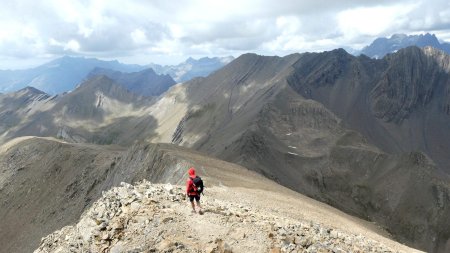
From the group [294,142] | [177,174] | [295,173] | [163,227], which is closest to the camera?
[163,227]

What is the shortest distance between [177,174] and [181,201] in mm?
32340

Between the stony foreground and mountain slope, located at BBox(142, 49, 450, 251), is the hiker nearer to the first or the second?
the stony foreground

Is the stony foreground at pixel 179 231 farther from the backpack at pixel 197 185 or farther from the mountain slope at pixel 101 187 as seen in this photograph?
the backpack at pixel 197 185

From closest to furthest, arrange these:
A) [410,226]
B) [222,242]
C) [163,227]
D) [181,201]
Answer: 1. [222,242]
2. [163,227]
3. [181,201]
4. [410,226]

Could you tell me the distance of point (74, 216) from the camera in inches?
3027

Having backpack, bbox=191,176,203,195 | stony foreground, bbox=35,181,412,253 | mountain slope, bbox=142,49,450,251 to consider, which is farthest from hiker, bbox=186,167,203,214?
mountain slope, bbox=142,49,450,251

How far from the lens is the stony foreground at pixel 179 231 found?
73.4 ft

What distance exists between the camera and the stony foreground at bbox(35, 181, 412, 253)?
22359 mm

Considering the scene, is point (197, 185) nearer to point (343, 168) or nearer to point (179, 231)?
point (179, 231)

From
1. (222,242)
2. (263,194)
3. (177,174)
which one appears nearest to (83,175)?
(177,174)

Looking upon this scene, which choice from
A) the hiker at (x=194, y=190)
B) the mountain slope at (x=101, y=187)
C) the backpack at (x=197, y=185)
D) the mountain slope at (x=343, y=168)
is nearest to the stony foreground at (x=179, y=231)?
the mountain slope at (x=101, y=187)

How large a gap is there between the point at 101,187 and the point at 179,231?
62.3 metres

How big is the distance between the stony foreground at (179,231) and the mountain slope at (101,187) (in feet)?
0.78

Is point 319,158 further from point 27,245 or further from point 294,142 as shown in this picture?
point 27,245
